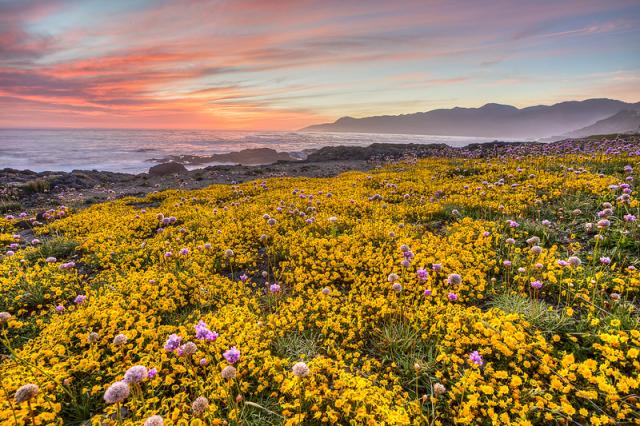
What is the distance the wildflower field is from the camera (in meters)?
3.30

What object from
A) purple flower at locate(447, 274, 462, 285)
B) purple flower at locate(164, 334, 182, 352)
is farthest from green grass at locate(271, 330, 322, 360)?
purple flower at locate(447, 274, 462, 285)

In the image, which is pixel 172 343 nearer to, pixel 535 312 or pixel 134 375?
pixel 134 375

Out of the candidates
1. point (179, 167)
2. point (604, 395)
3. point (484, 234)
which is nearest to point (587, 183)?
point (484, 234)

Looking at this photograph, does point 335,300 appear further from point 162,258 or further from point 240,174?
point 240,174

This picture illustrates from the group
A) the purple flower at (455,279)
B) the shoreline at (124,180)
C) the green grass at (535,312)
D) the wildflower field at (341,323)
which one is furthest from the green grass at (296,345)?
the shoreline at (124,180)

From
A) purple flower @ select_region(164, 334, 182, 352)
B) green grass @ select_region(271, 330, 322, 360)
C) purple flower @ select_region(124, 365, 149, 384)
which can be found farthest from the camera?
green grass @ select_region(271, 330, 322, 360)

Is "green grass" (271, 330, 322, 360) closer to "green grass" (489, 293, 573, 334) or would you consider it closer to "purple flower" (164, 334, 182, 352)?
"purple flower" (164, 334, 182, 352)

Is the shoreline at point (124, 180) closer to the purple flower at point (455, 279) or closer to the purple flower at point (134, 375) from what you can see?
the purple flower at point (455, 279)

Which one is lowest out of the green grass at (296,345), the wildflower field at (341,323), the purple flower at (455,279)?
the green grass at (296,345)

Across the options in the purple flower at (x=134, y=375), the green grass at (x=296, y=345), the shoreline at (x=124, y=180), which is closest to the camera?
the purple flower at (x=134, y=375)

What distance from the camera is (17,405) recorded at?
3.25 meters

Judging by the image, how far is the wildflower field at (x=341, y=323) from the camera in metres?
3.30

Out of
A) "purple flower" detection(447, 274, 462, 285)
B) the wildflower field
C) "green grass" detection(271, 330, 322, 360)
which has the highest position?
"purple flower" detection(447, 274, 462, 285)

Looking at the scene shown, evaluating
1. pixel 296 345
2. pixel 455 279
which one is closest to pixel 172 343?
pixel 296 345
